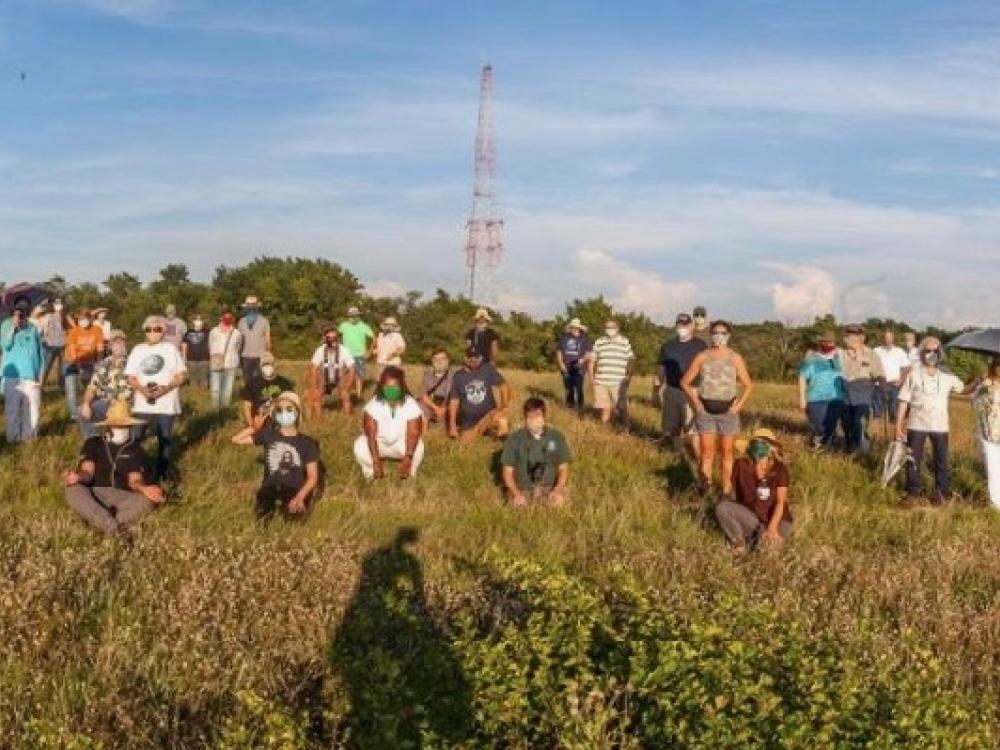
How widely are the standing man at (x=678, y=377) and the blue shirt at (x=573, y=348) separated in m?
3.25

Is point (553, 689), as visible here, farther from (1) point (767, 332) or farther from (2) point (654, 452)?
(1) point (767, 332)

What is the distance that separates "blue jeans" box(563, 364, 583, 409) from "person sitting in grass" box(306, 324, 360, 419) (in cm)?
344

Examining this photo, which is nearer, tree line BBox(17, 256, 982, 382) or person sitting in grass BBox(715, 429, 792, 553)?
person sitting in grass BBox(715, 429, 792, 553)

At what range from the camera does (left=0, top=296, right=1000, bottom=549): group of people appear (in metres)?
8.76

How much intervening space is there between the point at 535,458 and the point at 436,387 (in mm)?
4482

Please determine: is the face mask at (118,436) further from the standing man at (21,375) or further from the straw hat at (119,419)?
the standing man at (21,375)

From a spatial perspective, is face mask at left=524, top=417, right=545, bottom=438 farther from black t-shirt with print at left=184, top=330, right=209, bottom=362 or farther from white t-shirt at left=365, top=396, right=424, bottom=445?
black t-shirt with print at left=184, top=330, right=209, bottom=362

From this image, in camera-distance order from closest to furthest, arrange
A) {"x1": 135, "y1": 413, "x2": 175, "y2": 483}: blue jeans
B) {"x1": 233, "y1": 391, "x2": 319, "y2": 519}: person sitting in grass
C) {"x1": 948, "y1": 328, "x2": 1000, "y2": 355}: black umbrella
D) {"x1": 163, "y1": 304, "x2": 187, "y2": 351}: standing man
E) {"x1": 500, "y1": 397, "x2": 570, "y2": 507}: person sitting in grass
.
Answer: {"x1": 233, "y1": 391, "x2": 319, "y2": 519}: person sitting in grass → {"x1": 500, "y1": 397, "x2": 570, "y2": 507}: person sitting in grass → {"x1": 135, "y1": 413, "x2": 175, "y2": 483}: blue jeans → {"x1": 948, "y1": 328, "x2": 1000, "y2": 355}: black umbrella → {"x1": 163, "y1": 304, "x2": 187, "y2": 351}: standing man

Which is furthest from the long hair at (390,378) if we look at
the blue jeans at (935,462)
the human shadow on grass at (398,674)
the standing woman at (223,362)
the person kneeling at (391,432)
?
the blue jeans at (935,462)

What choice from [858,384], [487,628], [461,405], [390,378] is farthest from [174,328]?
[487,628]

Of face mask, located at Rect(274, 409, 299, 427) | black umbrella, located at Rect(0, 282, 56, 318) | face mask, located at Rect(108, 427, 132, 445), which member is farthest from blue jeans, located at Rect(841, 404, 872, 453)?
black umbrella, located at Rect(0, 282, 56, 318)

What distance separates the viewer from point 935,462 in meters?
10.9

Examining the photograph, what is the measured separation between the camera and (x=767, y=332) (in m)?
47.3

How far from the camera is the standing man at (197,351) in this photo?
1752 centimetres
